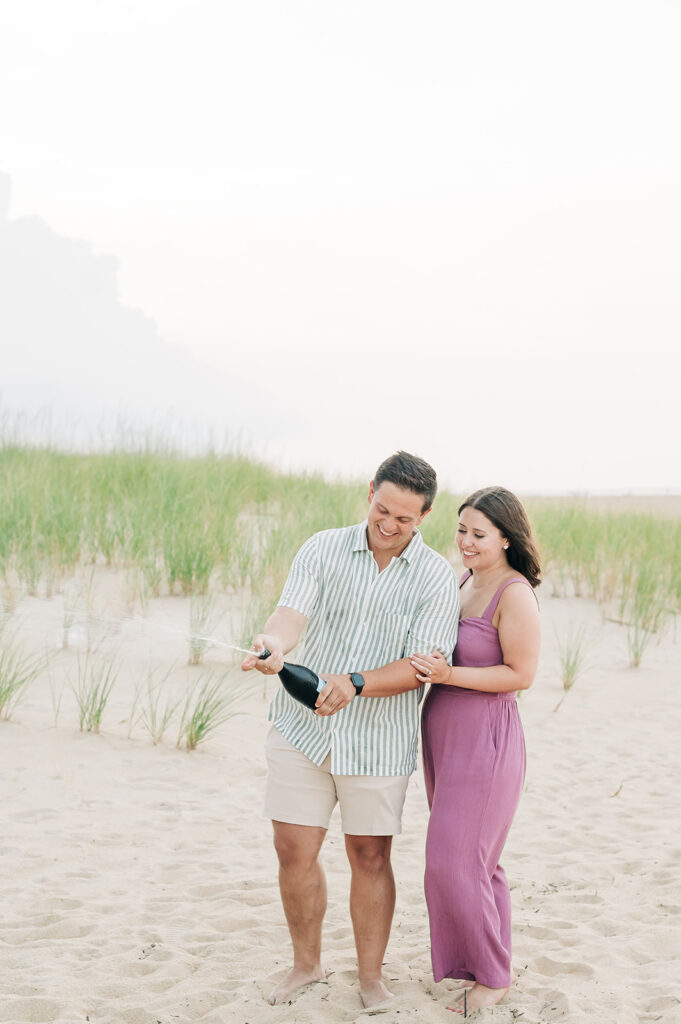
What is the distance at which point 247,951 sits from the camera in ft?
14.1

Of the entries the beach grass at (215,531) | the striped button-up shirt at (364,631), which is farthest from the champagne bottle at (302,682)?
the beach grass at (215,531)

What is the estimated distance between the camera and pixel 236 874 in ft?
17.3

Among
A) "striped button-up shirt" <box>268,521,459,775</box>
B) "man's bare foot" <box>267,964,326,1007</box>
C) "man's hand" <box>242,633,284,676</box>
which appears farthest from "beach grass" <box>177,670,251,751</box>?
"man's hand" <box>242,633,284,676</box>

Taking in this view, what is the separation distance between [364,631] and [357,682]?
289mm

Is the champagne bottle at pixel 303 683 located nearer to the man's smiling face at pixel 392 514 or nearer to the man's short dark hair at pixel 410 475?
the man's smiling face at pixel 392 514

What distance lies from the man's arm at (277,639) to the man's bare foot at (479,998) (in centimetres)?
136

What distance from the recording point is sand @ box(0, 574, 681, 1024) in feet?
12.6

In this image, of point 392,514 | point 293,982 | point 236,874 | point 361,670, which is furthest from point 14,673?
point 392,514

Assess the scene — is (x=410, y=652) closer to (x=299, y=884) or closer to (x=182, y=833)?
(x=299, y=884)

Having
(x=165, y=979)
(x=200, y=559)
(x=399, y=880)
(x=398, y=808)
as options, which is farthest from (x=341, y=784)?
(x=200, y=559)

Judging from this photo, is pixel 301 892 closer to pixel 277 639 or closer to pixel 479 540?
pixel 277 639

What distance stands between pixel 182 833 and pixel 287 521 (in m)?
6.41

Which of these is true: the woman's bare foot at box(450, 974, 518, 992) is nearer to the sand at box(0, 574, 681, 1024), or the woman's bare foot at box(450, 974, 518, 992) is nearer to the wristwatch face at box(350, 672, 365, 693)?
the sand at box(0, 574, 681, 1024)

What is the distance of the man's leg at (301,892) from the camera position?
348 cm
